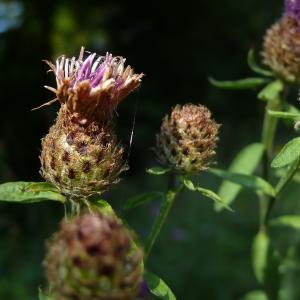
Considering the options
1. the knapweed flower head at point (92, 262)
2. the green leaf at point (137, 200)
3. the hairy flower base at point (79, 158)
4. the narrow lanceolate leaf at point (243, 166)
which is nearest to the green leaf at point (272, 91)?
the narrow lanceolate leaf at point (243, 166)

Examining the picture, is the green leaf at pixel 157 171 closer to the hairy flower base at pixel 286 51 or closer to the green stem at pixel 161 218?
the green stem at pixel 161 218

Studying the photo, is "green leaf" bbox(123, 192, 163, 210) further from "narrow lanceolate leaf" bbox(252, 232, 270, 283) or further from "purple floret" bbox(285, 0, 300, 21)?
"purple floret" bbox(285, 0, 300, 21)

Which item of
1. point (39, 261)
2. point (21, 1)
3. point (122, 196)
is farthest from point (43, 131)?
point (39, 261)

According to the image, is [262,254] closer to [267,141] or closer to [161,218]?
[267,141]

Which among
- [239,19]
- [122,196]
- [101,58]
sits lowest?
[122,196]

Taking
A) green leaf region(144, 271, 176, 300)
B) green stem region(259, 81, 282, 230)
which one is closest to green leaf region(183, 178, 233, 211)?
green leaf region(144, 271, 176, 300)

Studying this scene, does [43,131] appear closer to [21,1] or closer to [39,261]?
[21,1]

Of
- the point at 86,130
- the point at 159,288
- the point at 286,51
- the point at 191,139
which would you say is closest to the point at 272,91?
the point at 286,51
